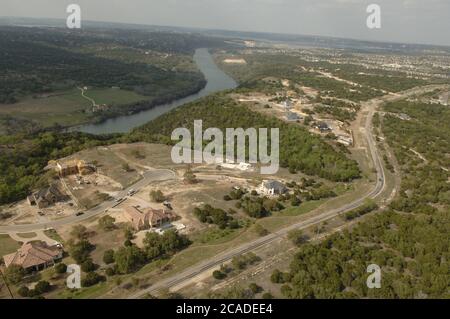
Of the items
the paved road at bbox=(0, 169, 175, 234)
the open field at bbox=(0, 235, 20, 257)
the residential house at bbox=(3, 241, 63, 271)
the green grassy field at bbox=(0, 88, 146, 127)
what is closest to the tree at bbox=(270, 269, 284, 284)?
the residential house at bbox=(3, 241, 63, 271)

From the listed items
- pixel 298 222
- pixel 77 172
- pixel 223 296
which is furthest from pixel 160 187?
pixel 223 296

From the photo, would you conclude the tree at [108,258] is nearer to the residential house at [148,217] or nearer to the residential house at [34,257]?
the residential house at [34,257]

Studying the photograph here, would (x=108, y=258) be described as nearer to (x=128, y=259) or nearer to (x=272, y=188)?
(x=128, y=259)

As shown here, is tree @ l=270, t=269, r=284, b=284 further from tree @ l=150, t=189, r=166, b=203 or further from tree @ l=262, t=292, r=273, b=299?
tree @ l=150, t=189, r=166, b=203

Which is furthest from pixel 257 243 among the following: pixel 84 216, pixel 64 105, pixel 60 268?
pixel 64 105

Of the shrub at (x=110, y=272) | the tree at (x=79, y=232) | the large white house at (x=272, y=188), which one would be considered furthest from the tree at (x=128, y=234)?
the large white house at (x=272, y=188)

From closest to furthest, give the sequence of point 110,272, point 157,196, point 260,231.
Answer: point 110,272
point 260,231
point 157,196

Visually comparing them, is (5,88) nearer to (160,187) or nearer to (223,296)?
(160,187)
